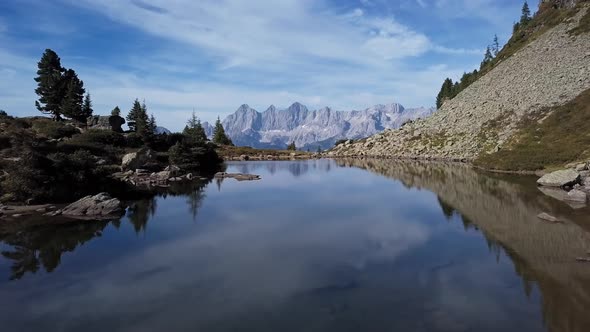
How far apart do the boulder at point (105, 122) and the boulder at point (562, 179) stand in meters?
87.9

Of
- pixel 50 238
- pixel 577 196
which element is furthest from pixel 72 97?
pixel 577 196

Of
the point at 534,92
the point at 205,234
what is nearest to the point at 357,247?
the point at 205,234

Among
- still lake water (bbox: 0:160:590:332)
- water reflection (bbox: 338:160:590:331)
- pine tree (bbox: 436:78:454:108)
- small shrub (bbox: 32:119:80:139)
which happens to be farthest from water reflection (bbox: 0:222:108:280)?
pine tree (bbox: 436:78:454:108)

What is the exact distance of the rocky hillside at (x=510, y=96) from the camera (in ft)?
329

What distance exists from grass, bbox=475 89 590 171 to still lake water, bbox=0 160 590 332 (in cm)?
2742

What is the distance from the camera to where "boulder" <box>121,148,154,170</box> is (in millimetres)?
75562

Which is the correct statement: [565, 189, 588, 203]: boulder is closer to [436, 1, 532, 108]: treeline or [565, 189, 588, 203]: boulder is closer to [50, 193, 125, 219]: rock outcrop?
[50, 193, 125, 219]: rock outcrop

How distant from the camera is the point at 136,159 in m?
77.1

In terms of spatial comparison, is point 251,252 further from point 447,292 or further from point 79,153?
point 79,153

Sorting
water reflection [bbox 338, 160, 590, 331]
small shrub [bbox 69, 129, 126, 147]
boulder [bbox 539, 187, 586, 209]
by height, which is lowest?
water reflection [bbox 338, 160, 590, 331]

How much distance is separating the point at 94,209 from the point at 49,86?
71912mm

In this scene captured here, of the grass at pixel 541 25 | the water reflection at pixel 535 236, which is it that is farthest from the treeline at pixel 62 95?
the grass at pixel 541 25

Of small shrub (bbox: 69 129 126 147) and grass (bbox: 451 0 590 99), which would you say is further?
grass (bbox: 451 0 590 99)

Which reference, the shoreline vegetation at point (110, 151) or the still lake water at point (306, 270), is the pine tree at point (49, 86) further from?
the still lake water at point (306, 270)
